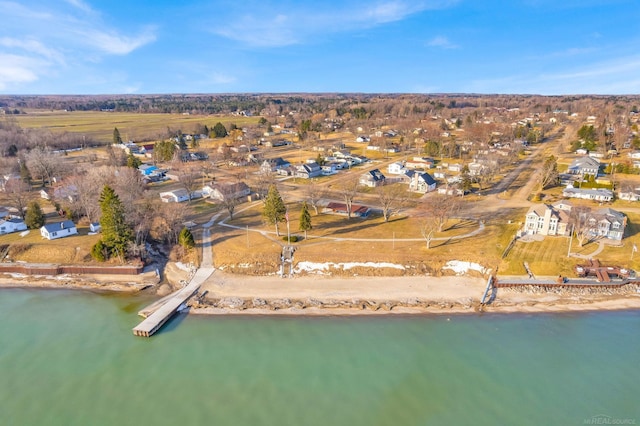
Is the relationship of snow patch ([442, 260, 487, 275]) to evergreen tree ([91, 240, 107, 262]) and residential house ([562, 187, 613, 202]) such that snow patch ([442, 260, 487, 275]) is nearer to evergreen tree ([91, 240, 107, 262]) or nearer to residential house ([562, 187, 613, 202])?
residential house ([562, 187, 613, 202])

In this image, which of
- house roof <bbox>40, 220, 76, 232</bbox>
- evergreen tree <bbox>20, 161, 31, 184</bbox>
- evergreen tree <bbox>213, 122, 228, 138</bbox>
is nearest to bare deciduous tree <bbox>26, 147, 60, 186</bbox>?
evergreen tree <bbox>20, 161, 31, 184</bbox>

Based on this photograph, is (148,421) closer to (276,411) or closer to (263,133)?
(276,411)

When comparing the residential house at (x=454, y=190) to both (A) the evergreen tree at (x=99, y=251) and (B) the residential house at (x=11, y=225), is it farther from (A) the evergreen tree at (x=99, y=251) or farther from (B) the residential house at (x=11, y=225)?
(B) the residential house at (x=11, y=225)

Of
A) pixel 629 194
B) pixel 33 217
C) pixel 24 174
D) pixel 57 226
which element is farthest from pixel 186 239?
pixel 629 194

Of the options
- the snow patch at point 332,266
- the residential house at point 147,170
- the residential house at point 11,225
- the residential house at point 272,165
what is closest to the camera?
the snow patch at point 332,266

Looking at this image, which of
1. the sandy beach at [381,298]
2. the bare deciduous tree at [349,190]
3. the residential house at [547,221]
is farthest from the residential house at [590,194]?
the bare deciduous tree at [349,190]

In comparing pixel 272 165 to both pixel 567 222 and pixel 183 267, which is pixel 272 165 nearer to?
pixel 183 267

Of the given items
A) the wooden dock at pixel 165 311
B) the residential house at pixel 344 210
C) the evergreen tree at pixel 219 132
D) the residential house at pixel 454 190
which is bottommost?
the wooden dock at pixel 165 311
